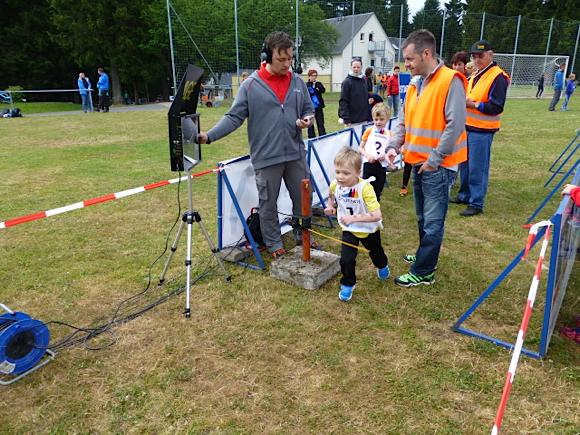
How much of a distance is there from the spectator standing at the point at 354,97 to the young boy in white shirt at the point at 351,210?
396 cm

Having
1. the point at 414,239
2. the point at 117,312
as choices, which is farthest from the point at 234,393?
the point at 414,239

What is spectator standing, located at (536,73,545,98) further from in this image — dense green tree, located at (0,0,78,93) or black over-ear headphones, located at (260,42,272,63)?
dense green tree, located at (0,0,78,93)

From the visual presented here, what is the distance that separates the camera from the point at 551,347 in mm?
3072

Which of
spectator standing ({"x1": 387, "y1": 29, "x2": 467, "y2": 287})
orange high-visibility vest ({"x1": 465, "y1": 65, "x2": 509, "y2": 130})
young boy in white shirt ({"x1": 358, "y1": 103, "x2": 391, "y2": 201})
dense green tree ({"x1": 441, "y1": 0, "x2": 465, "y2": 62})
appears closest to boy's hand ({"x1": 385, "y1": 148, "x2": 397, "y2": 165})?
spectator standing ({"x1": 387, "y1": 29, "x2": 467, "y2": 287})

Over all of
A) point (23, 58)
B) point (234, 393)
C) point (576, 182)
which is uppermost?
point (23, 58)

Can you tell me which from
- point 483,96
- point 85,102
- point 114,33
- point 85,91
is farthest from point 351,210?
point 114,33

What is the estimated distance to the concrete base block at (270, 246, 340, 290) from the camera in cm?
396

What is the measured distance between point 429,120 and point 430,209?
75 centimetres

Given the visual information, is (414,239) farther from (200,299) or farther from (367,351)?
(200,299)

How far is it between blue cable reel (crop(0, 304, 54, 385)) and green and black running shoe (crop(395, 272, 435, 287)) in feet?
9.58

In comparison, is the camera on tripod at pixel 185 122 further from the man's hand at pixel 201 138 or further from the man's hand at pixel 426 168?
the man's hand at pixel 426 168

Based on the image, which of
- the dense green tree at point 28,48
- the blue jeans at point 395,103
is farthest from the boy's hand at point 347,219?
the dense green tree at point 28,48

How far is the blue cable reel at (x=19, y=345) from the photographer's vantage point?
277cm

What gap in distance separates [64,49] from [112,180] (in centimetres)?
2976
